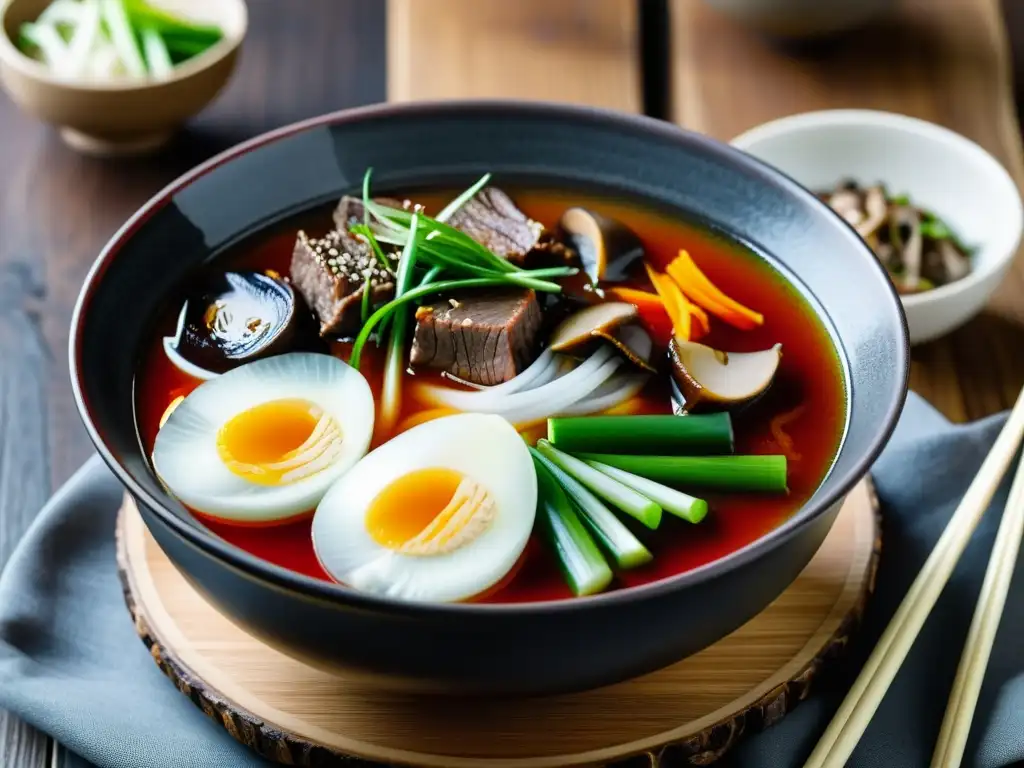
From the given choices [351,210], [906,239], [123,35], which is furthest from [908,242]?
[123,35]

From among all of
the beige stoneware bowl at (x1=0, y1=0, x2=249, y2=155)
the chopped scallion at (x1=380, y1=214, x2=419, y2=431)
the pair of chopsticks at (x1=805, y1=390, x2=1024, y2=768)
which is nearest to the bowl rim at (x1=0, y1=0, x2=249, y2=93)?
the beige stoneware bowl at (x1=0, y1=0, x2=249, y2=155)

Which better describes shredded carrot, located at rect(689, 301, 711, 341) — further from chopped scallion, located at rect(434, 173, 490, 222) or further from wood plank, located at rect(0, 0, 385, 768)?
wood plank, located at rect(0, 0, 385, 768)

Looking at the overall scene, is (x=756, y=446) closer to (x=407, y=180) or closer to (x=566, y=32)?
(x=407, y=180)

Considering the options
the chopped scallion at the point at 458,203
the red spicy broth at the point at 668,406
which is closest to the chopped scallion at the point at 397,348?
the red spicy broth at the point at 668,406

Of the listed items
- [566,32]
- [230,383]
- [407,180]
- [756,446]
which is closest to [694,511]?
[756,446]

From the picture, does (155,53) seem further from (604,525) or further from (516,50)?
(604,525)

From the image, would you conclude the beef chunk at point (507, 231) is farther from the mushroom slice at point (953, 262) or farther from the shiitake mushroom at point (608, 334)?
the mushroom slice at point (953, 262)
